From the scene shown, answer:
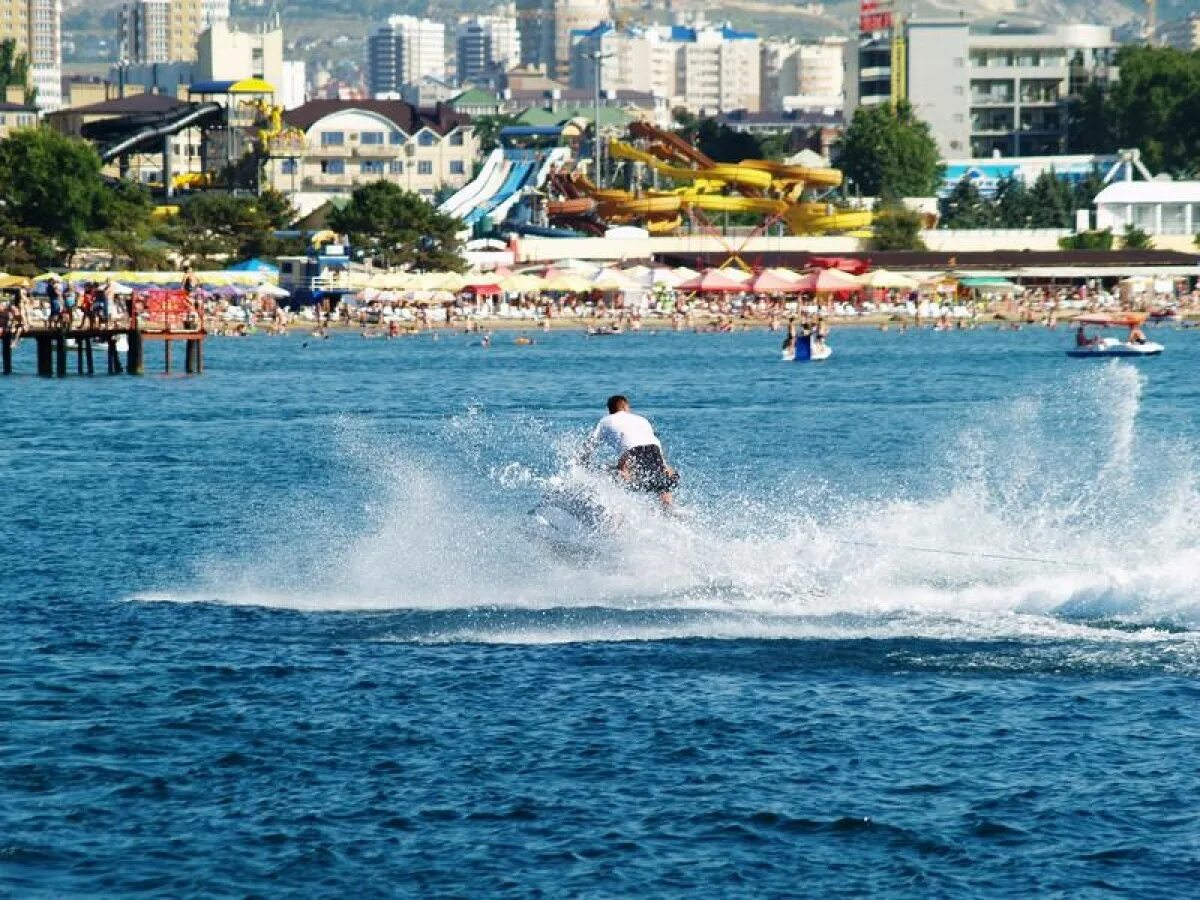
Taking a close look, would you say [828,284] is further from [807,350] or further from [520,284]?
[807,350]

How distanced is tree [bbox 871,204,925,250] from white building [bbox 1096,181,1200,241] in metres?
14.4

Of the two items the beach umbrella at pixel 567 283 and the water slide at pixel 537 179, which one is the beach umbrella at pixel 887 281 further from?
the water slide at pixel 537 179

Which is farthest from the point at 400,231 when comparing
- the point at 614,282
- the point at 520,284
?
the point at 614,282

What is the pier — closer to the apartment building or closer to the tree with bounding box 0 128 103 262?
the tree with bounding box 0 128 103 262

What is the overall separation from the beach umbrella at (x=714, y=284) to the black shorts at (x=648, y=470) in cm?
9824

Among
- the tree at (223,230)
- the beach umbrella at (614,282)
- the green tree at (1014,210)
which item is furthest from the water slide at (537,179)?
the green tree at (1014,210)

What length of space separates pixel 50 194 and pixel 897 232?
5212cm

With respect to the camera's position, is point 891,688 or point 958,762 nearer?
point 958,762

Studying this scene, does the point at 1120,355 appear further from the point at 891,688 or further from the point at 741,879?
the point at 741,879

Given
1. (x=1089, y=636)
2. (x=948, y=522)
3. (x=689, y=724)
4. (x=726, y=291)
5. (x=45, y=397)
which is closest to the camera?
(x=689, y=724)

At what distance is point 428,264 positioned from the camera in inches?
5389

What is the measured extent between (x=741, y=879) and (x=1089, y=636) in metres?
8.83

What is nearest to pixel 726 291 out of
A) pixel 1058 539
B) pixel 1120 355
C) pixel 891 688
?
pixel 1120 355

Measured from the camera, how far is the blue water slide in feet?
525
